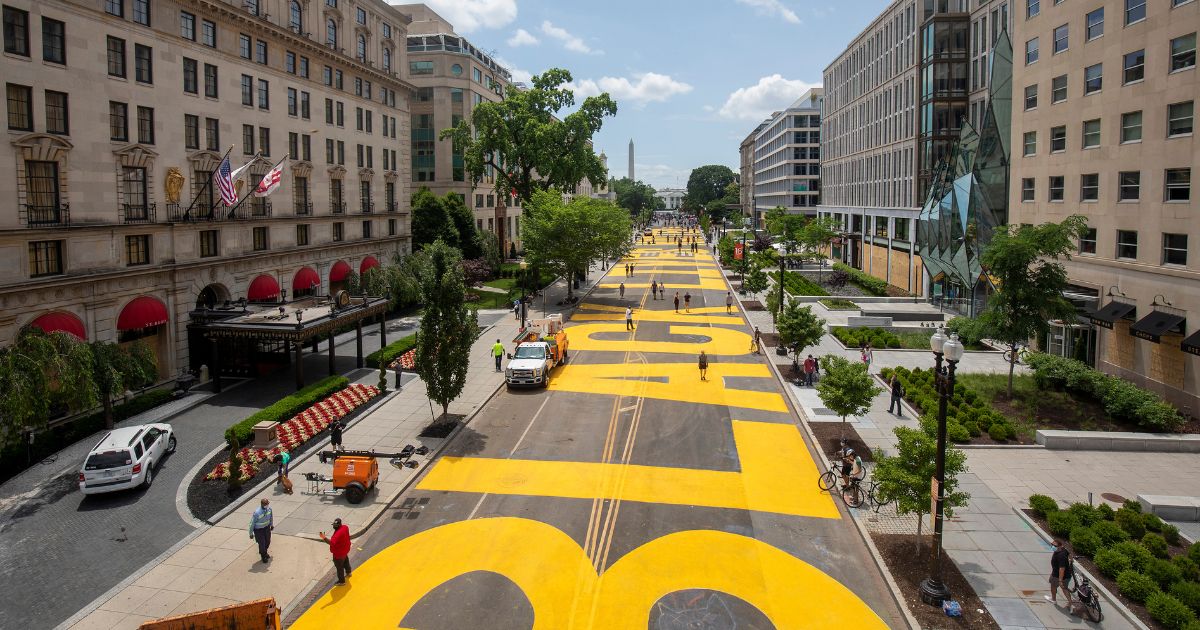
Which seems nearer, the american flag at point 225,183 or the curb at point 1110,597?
the curb at point 1110,597

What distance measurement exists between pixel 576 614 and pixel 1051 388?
25.6m

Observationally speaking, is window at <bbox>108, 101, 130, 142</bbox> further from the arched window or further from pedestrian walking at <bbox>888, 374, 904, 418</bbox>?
pedestrian walking at <bbox>888, 374, 904, 418</bbox>

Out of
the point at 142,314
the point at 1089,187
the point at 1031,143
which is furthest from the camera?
the point at 1031,143

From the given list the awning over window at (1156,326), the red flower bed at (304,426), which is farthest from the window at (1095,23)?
the red flower bed at (304,426)

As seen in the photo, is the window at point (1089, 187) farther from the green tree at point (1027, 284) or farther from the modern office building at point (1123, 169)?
the green tree at point (1027, 284)

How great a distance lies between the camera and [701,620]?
14805 mm

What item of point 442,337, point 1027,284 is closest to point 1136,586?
point 1027,284

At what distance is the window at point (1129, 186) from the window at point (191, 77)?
43.2 meters

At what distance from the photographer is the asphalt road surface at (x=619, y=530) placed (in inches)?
603

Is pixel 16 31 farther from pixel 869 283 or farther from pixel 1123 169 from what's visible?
pixel 869 283

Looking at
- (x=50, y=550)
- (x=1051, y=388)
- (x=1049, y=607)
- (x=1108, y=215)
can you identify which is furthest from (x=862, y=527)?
(x=1108, y=215)

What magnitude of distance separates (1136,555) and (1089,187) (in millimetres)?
23093

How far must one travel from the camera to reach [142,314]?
3216 centimetres

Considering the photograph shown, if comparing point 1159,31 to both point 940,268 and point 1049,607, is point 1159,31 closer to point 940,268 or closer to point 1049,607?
point 940,268
